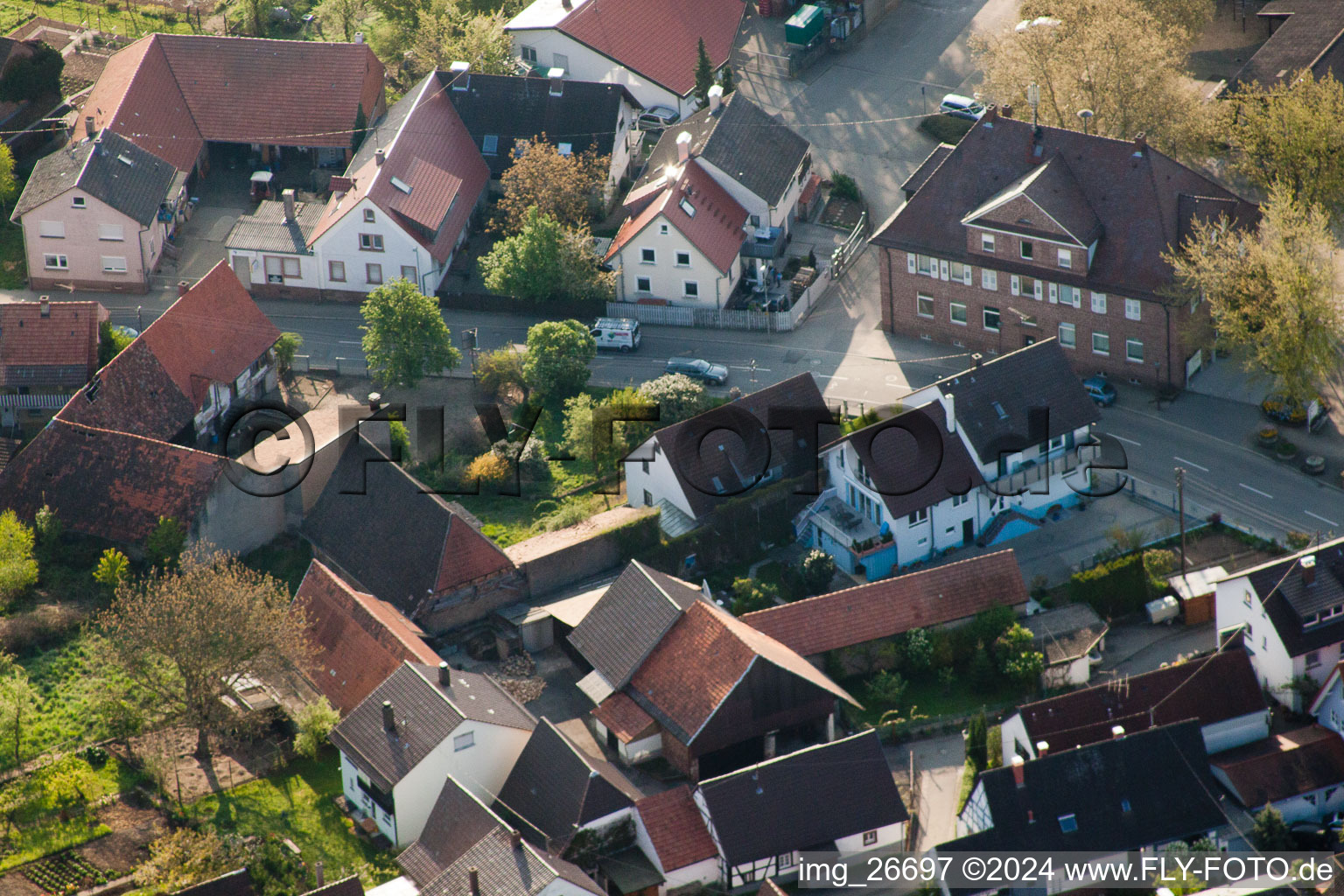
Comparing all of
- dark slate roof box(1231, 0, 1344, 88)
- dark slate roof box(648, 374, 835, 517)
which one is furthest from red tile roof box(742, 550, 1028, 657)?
dark slate roof box(1231, 0, 1344, 88)

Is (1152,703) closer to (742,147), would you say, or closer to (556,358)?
(556,358)

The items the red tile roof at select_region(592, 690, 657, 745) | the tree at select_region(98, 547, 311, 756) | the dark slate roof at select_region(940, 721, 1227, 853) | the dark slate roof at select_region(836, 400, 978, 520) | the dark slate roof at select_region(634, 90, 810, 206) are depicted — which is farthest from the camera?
the dark slate roof at select_region(634, 90, 810, 206)

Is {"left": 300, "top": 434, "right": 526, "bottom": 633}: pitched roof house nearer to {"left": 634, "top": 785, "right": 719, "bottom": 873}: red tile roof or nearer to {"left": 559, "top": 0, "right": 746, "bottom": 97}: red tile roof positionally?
{"left": 634, "top": 785, "right": 719, "bottom": 873}: red tile roof

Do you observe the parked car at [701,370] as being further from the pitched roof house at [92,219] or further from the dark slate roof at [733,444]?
the pitched roof house at [92,219]

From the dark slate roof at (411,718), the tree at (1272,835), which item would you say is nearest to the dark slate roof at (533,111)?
the dark slate roof at (411,718)

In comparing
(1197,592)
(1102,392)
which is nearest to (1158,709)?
(1197,592)

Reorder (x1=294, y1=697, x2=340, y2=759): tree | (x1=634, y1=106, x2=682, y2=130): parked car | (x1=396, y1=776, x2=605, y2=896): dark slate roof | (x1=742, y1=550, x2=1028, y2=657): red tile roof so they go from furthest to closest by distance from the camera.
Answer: (x1=634, y1=106, x2=682, y2=130): parked car
(x1=742, y1=550, x2=1028, y2=657): red tile roof
(x1=294, y1=697, x2=340, y2=759): tree
(x1=396, y1=776, x2=605, y2=896): dark slate roof
